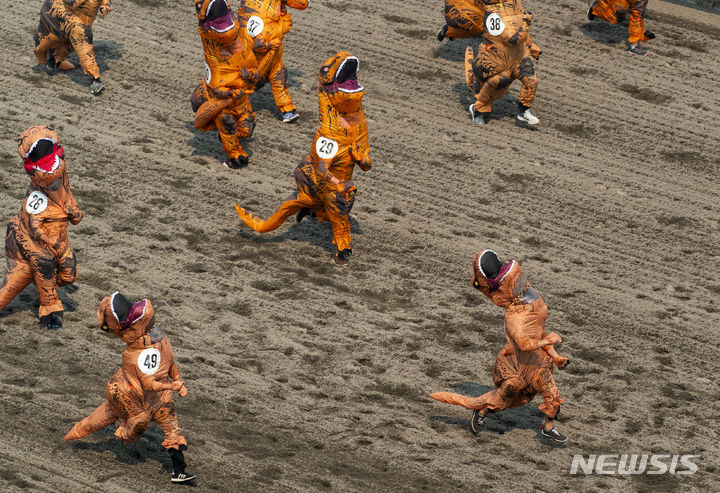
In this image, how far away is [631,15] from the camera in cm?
1550

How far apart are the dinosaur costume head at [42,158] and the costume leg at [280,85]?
174 inches

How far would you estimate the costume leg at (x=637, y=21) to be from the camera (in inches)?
603

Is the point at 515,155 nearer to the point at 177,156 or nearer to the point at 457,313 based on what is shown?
the point at 457,313

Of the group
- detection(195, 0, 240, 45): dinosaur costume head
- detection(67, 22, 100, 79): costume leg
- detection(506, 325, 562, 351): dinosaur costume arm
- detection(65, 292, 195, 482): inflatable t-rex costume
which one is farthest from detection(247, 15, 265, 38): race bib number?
detection(506, 325, 562, 351): dinosaur costume arm

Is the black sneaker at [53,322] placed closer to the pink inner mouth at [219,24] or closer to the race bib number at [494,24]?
the pink inner mouth at [219,24]

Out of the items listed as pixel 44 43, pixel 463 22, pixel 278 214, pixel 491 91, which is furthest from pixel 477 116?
pixel 44 43

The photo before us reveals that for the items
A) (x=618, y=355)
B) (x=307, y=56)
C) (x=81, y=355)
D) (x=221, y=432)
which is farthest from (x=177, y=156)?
(x=618, y=355)

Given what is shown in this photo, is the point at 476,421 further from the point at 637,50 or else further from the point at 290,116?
the point at 637,50

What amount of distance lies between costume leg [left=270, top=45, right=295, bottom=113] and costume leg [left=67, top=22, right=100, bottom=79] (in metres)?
2.42

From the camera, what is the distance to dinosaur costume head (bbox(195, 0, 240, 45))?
12.5 meters

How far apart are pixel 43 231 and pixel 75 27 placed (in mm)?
4921

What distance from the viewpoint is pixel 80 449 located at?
8797mm

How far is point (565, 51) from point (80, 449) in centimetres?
975

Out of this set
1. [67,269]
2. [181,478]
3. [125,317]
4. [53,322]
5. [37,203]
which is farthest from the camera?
[53,322]
